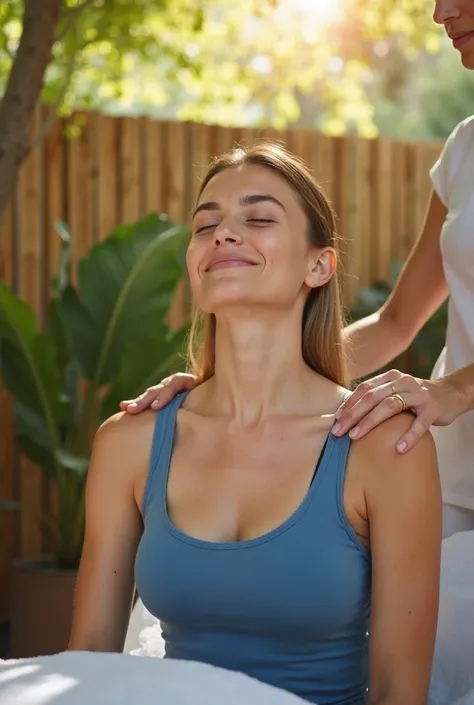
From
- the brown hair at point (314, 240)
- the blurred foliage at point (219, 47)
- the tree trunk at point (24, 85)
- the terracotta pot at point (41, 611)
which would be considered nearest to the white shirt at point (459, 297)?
the brown hair at point (314, 240)

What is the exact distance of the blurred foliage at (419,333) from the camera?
524 centimetres

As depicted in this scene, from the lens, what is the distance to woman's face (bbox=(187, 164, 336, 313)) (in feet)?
5.81

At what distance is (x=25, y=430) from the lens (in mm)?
3949

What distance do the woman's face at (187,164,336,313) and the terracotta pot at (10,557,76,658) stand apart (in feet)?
7.58

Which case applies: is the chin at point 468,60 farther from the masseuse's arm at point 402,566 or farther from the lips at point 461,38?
the masseuse's arm at point 402,566

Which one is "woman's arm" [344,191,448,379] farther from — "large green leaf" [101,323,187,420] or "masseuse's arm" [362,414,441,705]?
"large green leaf" [101,323,187,420]

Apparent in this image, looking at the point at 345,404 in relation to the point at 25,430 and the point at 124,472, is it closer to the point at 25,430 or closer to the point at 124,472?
the point at 124,472

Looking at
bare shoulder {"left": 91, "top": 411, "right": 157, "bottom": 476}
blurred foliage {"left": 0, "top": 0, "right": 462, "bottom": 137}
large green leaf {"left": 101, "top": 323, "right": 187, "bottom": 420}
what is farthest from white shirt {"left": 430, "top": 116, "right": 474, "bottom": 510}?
blurred foliage {"left": 0, "top": 0, "right": 462, "bottom": 137}

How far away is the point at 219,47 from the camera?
28.6ft

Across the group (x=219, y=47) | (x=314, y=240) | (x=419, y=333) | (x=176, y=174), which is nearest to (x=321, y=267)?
(x=314, y=240)

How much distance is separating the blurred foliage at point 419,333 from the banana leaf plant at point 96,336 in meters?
1.53

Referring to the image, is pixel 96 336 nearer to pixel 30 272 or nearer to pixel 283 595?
pixel 30 272

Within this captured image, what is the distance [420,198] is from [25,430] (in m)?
2.68

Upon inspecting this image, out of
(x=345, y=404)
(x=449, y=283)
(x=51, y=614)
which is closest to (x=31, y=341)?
(x=51, y=614)
